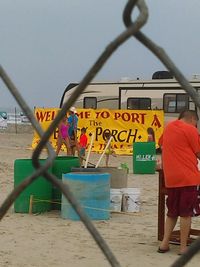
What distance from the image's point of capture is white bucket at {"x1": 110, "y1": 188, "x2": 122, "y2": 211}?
836 centimetres

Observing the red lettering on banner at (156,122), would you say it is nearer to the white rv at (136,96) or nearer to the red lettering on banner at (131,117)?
the red lettering on banner at (131,117)

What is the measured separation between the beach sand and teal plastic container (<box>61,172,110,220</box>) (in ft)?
0.41

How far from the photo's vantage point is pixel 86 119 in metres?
21.7

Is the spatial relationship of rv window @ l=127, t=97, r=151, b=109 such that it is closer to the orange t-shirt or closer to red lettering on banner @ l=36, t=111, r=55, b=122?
red lettering on banner @ l=36, t=111, r=55, b=122

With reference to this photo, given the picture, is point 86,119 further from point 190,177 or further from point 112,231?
point 190,177

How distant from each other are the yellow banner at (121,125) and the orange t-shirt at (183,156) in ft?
49.6

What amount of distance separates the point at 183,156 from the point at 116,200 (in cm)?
280

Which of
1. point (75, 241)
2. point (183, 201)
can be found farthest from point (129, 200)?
point (183, 201)

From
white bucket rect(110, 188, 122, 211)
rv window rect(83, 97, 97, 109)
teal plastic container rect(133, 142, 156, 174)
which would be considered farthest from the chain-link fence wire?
rv window rect(83, 97, 97, 109)

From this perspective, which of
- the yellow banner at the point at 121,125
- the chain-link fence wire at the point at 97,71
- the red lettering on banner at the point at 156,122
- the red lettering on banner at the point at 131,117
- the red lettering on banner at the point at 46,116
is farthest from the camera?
the red lettering on banner at the point at 46,116

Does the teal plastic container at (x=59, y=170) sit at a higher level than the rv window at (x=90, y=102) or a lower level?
lower

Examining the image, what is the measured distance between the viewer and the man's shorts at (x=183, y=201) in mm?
5859

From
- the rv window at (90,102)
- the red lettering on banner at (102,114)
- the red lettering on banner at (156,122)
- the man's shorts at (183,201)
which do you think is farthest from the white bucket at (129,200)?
the rv window at (90,102)

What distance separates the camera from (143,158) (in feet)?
46.5
